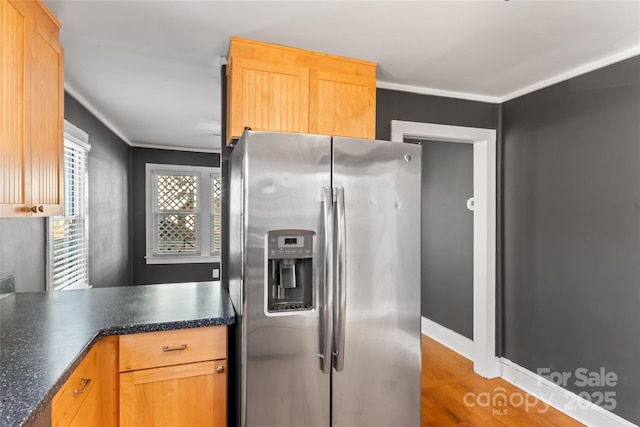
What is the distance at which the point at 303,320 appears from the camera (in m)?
1.59

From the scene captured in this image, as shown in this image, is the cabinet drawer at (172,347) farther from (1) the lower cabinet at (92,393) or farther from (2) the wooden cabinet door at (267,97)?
(2) the wooden cabinet door at (267,97)

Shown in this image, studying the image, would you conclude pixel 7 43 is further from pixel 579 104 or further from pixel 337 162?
pixel 579 104

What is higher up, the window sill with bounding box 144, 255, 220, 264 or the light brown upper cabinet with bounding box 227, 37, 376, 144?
the light brown upper cabinet with bounding box 227, 37, 376, 144

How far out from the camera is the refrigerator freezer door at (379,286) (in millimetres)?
1664

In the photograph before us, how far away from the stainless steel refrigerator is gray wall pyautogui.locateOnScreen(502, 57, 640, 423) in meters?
1.31

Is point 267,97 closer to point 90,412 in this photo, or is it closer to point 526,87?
point 90,412

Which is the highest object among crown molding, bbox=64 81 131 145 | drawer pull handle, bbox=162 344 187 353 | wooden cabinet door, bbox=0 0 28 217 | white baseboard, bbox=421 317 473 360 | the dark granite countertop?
crown molding, bbox=64 81 131 145

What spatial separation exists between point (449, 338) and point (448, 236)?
104cm

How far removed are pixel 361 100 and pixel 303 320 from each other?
1347mm

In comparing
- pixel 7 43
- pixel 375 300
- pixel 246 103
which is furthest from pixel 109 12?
pixel 375 300

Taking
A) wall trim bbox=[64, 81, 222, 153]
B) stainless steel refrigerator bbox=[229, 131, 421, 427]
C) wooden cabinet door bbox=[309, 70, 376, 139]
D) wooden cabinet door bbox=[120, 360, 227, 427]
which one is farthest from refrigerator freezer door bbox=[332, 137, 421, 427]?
wall trim bbox=[64, 81, 222, 153]

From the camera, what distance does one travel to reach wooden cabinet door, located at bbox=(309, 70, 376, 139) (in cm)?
204

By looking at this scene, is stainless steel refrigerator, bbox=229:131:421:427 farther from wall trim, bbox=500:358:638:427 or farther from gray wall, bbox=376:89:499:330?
wall trim, bbox=500:358:638:427

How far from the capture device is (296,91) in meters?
2.00
